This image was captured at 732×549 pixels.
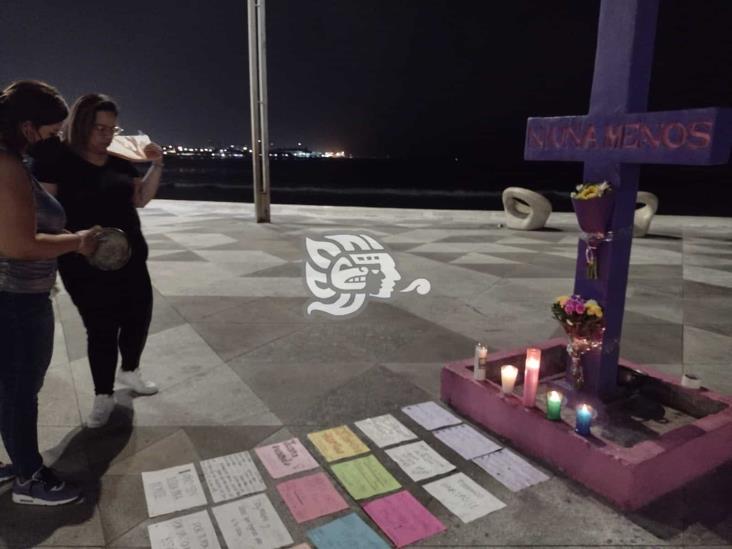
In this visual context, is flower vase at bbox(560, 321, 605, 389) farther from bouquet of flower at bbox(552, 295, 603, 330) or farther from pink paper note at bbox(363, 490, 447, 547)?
pink paper note at bbox(363, 490, 447, 547)

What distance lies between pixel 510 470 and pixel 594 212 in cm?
170

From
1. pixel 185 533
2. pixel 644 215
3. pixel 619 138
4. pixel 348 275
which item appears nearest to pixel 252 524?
pixel 185 533

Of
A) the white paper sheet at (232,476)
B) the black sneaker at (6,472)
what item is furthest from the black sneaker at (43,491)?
the white paper sheet at (232,476)

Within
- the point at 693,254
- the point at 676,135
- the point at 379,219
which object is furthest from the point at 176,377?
the point at 379,219

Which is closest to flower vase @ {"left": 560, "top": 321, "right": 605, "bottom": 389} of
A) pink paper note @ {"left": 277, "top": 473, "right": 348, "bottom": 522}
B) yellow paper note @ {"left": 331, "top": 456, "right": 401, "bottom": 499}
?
yellow paper note @ {"left": 331, "top": 456, "right": 401, "bottom": 499}

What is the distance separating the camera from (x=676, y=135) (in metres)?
3.16

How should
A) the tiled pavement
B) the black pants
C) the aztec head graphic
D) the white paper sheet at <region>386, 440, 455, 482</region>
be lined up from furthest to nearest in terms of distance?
the aztec head graphic, the black pants, the white paper sheet at <region>386, 440, 455, 482</region>, the tiled pavement

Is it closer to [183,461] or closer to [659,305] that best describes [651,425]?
[183,461]

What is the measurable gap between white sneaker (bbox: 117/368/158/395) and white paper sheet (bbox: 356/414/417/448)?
164 cm

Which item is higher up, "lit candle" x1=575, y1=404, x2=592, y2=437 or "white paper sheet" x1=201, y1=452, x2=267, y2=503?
"lit candle" x1=575, y1=404, x2=592, y2=437

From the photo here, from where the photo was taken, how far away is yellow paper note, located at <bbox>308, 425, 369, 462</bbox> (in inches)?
139

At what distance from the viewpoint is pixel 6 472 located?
3174mm

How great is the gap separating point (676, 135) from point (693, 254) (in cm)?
887

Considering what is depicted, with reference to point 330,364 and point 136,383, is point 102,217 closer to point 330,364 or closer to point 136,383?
point 136,383
